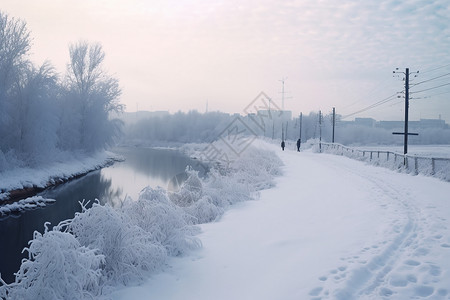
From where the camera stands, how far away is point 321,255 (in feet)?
17.1

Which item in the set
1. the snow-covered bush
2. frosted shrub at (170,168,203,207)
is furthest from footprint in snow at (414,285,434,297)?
frosted shrub at (170,168,203,207)

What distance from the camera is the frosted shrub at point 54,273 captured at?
147 inches

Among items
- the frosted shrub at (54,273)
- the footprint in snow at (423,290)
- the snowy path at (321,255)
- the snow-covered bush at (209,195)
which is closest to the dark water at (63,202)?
the snow-covered bush at (209,195)

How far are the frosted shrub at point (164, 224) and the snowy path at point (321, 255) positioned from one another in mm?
335

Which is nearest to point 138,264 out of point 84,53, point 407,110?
point 407,110

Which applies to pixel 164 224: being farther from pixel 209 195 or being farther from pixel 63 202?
pixel 63 202

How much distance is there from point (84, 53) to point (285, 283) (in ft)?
122

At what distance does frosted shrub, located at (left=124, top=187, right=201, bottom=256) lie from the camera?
19.5 feet

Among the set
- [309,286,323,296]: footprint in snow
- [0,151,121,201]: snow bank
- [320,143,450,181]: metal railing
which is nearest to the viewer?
[309,286,323,296]: footprint in snow

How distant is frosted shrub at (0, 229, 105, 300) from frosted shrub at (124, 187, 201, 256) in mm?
1845

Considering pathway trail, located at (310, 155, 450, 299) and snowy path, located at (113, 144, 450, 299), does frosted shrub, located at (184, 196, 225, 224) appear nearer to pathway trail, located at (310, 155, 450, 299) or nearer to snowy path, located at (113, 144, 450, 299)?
snowy path, located at (113, 144, 450, 299)

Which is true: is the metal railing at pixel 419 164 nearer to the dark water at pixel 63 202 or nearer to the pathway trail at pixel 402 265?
the pathway trail at pixel 402 265

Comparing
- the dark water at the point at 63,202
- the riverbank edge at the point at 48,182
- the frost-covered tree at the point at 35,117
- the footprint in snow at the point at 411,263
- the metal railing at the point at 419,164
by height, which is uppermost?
the frost-covered tree at the point at 35,117

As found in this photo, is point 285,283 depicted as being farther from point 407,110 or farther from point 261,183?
point 407,110
